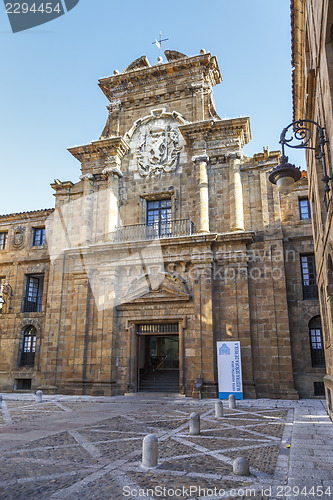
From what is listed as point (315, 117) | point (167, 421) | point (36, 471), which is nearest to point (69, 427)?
point (167, 421)

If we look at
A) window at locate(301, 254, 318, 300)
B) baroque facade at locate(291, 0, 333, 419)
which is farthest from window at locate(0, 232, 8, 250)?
baroque facade at locate(291, 0, 333, 419)

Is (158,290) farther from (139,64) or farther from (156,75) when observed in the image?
(139,64)

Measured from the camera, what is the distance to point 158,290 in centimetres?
1928

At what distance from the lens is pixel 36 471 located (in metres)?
6.61

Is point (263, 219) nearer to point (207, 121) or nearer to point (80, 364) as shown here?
point (207, 121)

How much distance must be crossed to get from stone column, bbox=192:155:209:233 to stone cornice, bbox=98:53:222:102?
5.16 meters

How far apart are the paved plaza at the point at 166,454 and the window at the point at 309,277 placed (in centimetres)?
616

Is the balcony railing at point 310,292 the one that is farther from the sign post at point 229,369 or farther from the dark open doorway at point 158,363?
the dark open doorway at point 158,363

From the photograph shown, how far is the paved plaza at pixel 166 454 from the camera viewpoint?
18.5 ft

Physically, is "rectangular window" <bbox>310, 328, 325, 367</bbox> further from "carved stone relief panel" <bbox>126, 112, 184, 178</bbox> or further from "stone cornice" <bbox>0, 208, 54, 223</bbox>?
"stone cornice" <bbox>0, 208, 54, 223</bbox>

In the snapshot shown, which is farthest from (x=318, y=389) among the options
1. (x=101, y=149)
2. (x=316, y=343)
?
(x=101, y=149)

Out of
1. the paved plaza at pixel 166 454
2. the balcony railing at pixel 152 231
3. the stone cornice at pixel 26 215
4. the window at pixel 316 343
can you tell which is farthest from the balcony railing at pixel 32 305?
the window at pixel 316 343

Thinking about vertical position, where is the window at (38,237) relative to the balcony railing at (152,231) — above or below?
above

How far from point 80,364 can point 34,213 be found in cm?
1068
